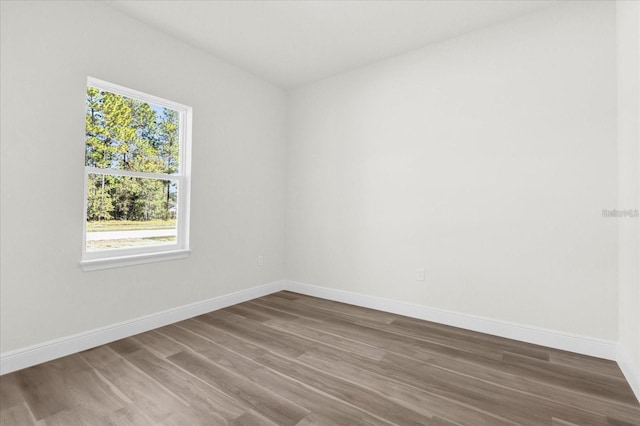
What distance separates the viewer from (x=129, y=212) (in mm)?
2996

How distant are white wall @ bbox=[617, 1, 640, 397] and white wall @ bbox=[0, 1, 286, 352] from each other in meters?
3.65

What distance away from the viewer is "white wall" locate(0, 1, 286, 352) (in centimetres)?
225

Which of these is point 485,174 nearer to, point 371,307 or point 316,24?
point 371,307

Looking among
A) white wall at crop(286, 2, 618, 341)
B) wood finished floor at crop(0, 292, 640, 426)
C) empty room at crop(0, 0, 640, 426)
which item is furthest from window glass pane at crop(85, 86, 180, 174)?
white wall at crop(286, 2, 618, 341)

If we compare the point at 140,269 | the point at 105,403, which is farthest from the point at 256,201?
the point at 105,403

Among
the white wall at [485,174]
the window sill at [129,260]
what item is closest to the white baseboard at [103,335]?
the window sill at [129,260]

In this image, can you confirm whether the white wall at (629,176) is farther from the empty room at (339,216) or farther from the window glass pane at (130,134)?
the window glass pane at (130,134)

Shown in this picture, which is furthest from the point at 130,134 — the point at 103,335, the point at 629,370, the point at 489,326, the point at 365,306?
the point at 629,370

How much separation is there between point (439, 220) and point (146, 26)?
3541 millimetres

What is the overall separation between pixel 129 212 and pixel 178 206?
0.50 m

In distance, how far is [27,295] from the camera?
2301 millimetres

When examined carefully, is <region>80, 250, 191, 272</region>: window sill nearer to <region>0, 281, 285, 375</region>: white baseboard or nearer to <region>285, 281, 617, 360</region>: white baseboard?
<region>0, 281, 285, 375</region>: white baseboard

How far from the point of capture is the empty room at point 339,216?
2.06m

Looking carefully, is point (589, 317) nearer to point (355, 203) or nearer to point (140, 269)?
point (355, 203)
